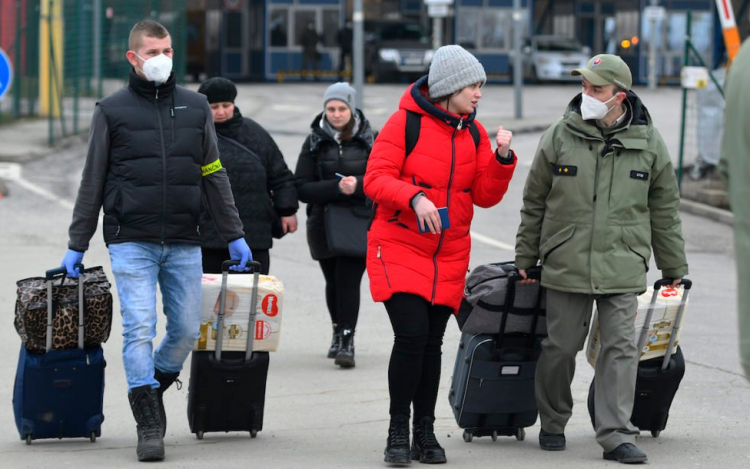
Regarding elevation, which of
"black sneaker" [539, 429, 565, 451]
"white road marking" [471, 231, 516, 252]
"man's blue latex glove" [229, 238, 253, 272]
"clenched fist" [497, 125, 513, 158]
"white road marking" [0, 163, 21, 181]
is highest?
"clenched fist" [497, 125, 513, 158]

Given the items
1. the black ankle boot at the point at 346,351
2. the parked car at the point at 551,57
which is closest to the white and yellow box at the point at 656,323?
the black ankle boot at the point at 346,351

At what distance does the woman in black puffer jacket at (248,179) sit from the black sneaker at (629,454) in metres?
2.41

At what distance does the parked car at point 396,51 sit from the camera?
39.2 metres

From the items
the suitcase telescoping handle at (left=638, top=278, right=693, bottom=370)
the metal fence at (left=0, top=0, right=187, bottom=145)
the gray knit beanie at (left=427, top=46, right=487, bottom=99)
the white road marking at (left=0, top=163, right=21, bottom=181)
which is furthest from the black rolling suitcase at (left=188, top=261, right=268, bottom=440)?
the metal fence at (left=0, top=0, right=187, bottom=145)

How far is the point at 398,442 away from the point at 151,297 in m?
1.22

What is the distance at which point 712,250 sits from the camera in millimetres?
14320

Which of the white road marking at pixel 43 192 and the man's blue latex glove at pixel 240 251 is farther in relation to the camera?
the white road marking at pixel 43 192

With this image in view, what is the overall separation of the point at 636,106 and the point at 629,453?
150cm

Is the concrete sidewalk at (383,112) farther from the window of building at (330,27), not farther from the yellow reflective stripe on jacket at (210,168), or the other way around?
the yellow reflective stripe on jacket at (210,168)

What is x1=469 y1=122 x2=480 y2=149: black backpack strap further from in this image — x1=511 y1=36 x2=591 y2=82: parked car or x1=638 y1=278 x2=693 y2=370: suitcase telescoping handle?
x1=511 y1=36 x2=591 y2=82: parked car

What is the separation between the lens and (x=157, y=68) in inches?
228

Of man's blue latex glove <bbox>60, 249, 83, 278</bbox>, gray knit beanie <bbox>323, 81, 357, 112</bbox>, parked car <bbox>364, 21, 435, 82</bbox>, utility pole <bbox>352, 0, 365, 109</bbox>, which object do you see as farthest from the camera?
parked car <bbox>364, 21, 435, 82</bbox>

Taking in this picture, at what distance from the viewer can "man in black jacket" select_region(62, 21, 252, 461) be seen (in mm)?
5832

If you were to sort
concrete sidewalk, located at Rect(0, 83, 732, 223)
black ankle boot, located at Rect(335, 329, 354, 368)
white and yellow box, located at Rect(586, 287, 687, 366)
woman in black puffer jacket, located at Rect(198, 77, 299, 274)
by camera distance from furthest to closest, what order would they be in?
concrete sidewalk, located at Rect(0, 83, 732, 223) < black ankle boot, located at Rect(335, 329, 354, 368) < woman in black puffer jacket, located at Rect(198, 77, 299, 274) < white and yellow box, located at Rect(586, 287, 687, 366)
